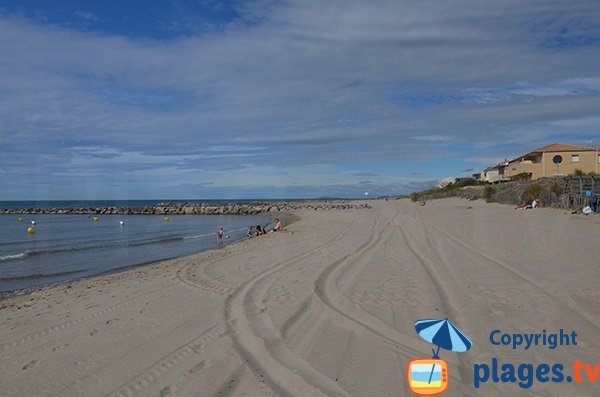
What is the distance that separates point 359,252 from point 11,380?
1011 centimetres

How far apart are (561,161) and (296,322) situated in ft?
144

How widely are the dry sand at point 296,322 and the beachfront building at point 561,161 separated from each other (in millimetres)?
34675

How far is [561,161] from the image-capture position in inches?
1710

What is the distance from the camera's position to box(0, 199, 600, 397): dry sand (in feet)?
16.0

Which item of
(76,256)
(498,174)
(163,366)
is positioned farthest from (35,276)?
(498,174)

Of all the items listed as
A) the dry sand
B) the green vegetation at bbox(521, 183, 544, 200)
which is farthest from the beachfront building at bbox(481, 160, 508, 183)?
the dry sand

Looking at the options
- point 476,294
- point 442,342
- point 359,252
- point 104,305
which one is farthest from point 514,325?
point 359,252

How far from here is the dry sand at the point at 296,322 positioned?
192 inches

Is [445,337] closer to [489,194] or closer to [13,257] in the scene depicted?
[13,257]

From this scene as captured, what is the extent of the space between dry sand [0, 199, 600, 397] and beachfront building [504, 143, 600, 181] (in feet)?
114

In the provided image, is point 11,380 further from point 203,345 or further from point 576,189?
point 576,189

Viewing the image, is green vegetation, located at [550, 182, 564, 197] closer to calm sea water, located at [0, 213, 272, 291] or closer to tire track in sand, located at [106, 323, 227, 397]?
calm sea water, located at [0, 213, 272, 291]

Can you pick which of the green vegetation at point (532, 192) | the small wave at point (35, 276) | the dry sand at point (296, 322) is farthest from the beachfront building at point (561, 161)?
the small wave at point (35, 276)

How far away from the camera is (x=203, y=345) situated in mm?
5996
